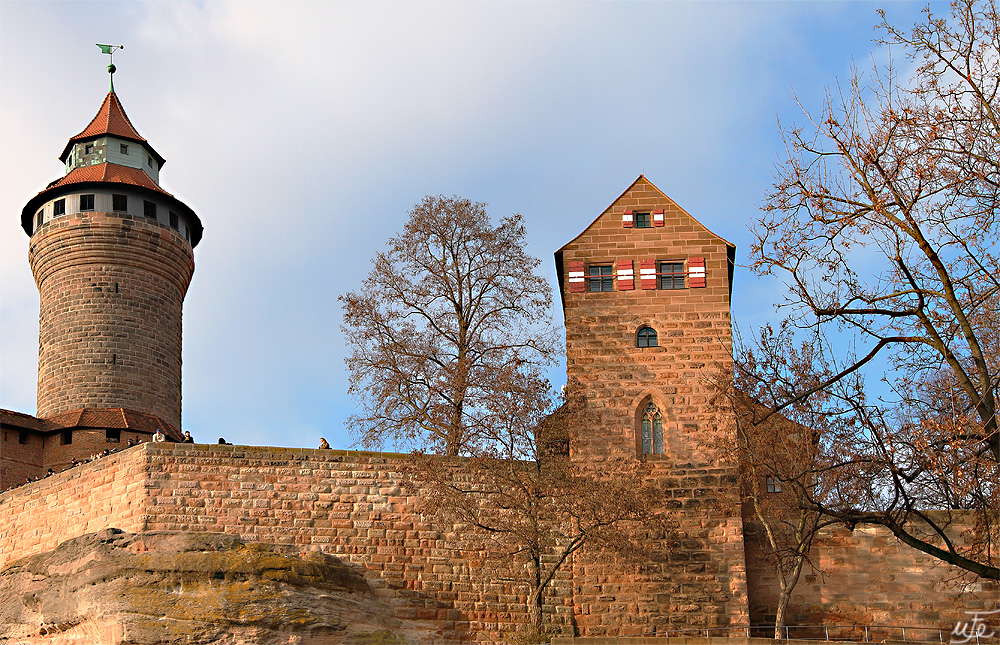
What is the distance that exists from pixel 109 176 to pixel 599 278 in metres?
18.4

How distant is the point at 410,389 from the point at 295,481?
12.2ft

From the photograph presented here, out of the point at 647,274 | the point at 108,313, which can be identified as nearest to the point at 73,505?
the point at 108,313

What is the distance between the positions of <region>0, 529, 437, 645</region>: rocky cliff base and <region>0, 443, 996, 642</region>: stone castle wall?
0.60 metres

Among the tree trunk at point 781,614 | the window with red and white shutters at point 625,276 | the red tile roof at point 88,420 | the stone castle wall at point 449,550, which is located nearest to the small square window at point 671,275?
the window with red and white shutters at point 625,276

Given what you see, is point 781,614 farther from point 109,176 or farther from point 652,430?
point 109,176

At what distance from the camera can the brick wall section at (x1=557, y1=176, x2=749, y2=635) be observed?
24.0 m

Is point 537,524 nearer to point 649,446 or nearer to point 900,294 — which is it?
point 649,446

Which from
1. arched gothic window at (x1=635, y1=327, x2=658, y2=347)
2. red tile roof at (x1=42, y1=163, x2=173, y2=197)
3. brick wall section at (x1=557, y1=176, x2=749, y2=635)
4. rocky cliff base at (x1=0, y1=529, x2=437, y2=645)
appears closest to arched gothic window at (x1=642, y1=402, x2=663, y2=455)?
brick wall section at (x1=557, y1=176, x2=749, y2=635)

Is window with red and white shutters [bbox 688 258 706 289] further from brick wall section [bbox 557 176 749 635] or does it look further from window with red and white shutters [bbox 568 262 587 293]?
window with red and white shutters [bbox 568 262 587 293]

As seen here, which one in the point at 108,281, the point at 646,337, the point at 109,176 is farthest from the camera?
the point at 109,176

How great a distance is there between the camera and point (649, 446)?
25.3m

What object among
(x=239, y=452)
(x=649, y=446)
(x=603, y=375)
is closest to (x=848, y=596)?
(x=649, y=446)

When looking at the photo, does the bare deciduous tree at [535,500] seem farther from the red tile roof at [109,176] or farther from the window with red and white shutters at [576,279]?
the red tile roof at [109,176]

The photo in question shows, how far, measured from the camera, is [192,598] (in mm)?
21781
